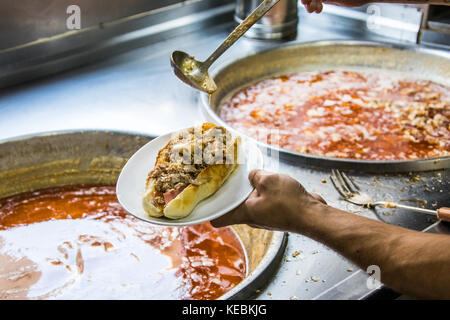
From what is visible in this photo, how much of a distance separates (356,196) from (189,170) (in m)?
0.69

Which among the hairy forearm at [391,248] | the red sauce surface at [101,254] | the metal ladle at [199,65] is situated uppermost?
the metal ladle at [199,65]

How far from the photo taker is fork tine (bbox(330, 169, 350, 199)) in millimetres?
1703

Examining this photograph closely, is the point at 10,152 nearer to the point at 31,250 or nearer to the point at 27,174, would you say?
the point at 27,174

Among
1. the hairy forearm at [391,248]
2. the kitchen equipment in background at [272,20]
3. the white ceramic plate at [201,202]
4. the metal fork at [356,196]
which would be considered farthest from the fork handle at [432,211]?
the kitchen equipment in background at [272,20]

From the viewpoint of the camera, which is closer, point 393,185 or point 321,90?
point 393,185

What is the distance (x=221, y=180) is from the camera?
1.32 metres

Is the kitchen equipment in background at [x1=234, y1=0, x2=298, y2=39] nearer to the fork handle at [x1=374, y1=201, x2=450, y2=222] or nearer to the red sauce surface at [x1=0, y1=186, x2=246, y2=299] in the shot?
the red sauce surface at [x1=0, y1=186, x2=246, y2=299]

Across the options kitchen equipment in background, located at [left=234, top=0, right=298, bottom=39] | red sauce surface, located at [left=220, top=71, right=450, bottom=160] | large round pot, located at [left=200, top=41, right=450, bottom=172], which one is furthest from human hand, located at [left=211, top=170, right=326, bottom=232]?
kitchen equipment in background, located at [left=234, top=0, right=298, bottom=39]

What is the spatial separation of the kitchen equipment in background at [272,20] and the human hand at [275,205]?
73.9 inches

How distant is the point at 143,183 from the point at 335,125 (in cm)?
132

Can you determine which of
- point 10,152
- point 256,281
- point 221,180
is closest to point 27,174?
point 10,152

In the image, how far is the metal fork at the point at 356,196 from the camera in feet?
4.97

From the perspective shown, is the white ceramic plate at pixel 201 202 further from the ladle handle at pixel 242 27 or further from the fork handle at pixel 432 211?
the fork handle at pixel 432 211

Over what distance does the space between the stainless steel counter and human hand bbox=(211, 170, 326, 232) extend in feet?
0.60
